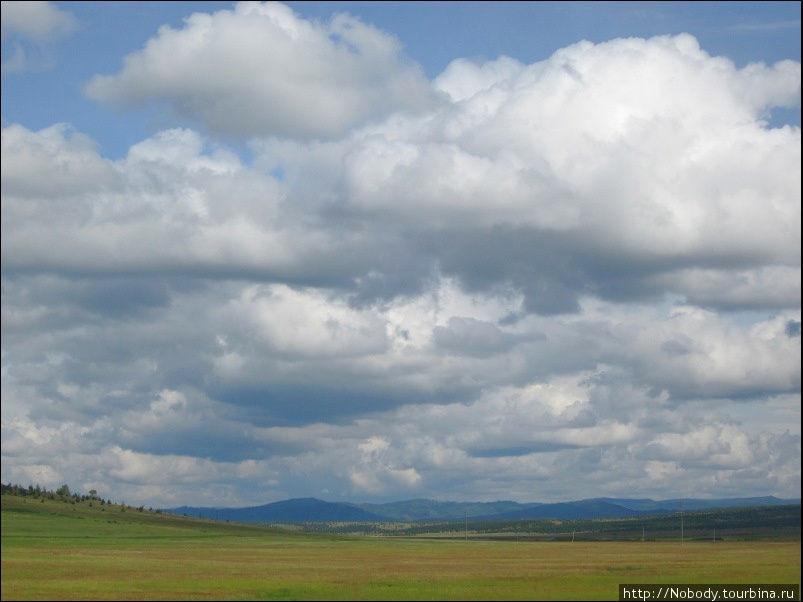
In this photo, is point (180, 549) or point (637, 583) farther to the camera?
point (180, 549)

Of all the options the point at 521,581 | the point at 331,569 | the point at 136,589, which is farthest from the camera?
the point at 331,569

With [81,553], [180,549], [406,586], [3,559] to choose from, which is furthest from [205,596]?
[180,549]

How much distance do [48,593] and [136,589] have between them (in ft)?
30.4

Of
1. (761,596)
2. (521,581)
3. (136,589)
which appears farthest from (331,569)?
(761,596)

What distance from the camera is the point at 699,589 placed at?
338ft

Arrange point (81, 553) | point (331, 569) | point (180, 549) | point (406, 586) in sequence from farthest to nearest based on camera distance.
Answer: point (180, 549) → point (81, 553) → point (331, 569) → point (406, 586)

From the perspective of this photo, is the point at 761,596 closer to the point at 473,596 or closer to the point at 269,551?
the point at 473,596

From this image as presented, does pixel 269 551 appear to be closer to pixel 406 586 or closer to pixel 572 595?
pixel 406 586

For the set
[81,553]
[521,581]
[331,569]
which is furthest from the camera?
[81,553]

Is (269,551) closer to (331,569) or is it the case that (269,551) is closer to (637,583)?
(331,569)

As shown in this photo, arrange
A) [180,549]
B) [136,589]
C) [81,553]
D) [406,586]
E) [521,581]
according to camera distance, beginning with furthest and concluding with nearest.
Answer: [180,549] < [81,553] < [521,581] < [406,586] < [136,589]

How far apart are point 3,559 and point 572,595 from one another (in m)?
78.8

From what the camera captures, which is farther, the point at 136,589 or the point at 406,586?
the point at 406,586

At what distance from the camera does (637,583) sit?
114 metres
